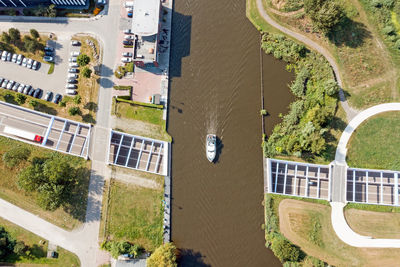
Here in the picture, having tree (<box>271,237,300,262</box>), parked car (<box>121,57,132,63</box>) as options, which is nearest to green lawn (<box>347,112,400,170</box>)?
tree (<box>271,237,300,262</box>)

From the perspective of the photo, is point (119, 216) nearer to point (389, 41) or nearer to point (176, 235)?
point (176, 235)

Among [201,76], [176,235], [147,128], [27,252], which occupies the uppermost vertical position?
[201,76]

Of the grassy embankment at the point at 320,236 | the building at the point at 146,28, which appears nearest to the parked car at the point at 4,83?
the building at the point at 146,28

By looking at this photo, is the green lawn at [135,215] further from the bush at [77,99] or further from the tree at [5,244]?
the tree at [5,244]

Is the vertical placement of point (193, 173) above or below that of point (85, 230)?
above

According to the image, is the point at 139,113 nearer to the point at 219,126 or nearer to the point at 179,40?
the point at 219,126

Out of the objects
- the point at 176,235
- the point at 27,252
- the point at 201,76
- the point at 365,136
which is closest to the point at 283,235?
the point at 176,235

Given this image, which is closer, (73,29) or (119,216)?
(119,216)
